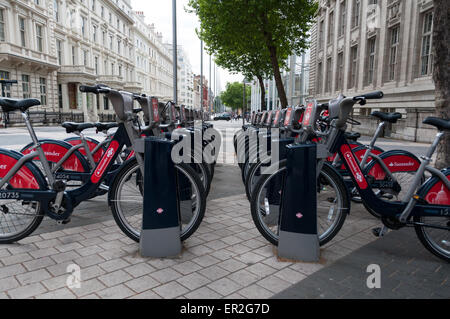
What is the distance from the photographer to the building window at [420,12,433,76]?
15773mm

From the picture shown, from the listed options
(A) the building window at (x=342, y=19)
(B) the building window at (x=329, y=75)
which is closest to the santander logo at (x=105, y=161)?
(A) the building window at (x=342, y=19)

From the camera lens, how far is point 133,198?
11.8 feet

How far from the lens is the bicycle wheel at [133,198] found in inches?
127

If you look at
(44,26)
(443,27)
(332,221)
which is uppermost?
(44,26)

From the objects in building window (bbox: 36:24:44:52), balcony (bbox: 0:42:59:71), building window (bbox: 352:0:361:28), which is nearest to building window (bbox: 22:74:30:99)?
balcony (bbox: 0:42:59:71)

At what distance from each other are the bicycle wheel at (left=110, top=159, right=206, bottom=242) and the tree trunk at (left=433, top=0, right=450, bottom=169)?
166 inches

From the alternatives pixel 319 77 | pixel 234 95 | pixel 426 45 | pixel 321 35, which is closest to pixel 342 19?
pixel 321 35

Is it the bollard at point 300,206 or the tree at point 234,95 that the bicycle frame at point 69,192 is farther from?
the tree at point 234,95

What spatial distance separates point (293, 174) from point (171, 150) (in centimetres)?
113

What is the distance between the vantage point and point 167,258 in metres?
3.09
